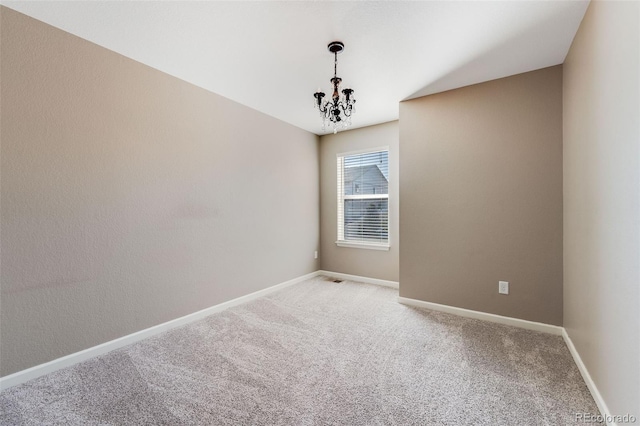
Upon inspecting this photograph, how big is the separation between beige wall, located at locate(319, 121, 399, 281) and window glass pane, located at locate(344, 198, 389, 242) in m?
0.14

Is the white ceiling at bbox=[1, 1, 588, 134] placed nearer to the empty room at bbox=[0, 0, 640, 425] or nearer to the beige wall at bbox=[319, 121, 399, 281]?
the empty room at bbox=[0, 0, 640, 425]

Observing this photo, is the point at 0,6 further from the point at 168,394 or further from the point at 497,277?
the point at 497,277

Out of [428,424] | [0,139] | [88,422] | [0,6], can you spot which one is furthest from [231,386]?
[0,6]

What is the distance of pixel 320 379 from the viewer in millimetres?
1869

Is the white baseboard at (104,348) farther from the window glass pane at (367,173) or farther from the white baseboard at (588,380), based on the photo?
the white baseboard at (588,380)

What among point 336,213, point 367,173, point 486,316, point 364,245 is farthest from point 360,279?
point 486,316

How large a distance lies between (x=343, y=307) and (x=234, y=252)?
4.92 feet

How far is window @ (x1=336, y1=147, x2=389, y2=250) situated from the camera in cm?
421

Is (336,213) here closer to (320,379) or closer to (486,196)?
(486,196)

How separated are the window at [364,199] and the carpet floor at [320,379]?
5.75 feet

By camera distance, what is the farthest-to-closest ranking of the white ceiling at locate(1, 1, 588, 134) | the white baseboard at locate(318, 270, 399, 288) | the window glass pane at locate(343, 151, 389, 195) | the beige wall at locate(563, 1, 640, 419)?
the window glass pane at locate(343, 151, 389, 195) → the white baseboard at locate(318, 270, 399, 288) → the white ceiling at locate(1, 1, 588, 134) → the beige wall at locate(563, 1, 640, 419)

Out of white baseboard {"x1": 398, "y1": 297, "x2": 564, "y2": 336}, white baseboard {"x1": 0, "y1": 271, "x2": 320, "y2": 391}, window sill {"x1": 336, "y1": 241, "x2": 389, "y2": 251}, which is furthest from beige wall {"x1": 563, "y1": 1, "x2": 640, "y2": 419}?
white baseboard {"x1": 0, "y1": 271, "x2": 320, "y2": 391}

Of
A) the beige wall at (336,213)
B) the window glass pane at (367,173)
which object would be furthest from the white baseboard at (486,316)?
the window glass pane at (367,173)

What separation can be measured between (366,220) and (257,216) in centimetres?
178
